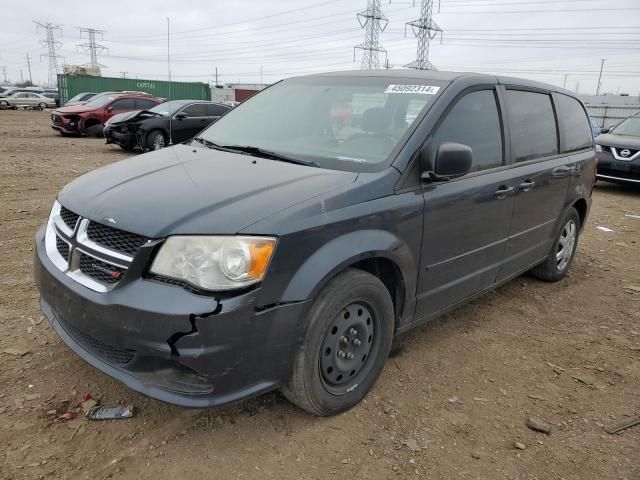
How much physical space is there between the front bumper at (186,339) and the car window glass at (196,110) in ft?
38.2

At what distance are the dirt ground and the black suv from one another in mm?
6907

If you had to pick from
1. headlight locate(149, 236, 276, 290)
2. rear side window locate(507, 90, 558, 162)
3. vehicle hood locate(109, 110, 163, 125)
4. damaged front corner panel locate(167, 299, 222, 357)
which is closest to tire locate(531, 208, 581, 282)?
rear side window locate(507, 90, 558, 162)

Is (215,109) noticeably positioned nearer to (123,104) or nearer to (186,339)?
(123,104)

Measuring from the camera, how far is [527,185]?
12.3 feet

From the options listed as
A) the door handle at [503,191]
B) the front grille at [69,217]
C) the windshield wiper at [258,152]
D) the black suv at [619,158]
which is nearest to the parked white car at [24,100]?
the black suv at [619,158]

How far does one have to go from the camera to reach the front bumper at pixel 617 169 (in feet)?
32.3

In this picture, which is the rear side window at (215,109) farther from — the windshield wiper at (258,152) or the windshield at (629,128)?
the windshield wiper at (258,152)

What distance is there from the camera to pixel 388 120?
120 inches

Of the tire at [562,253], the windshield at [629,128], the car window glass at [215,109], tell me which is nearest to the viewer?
the tire at [562,253]

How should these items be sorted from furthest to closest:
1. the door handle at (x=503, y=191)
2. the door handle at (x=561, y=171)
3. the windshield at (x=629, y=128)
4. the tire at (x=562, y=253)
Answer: the windshield at (x=629, y=128) < the tire at (x=562, y=253) < the door handle at (x=561, y=171) < the door handle at (x=503, y=191)

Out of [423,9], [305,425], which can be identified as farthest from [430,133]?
[423,9]

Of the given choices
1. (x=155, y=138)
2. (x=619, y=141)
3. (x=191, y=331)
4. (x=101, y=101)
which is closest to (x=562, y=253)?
(x=191, y=331)

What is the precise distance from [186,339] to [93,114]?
16490 millimetres

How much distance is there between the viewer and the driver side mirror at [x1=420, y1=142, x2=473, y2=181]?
2.73m
